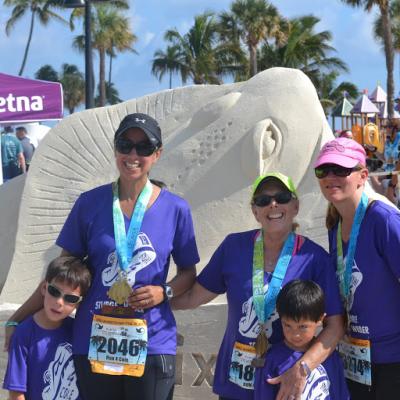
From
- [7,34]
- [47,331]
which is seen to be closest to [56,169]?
[47,331]

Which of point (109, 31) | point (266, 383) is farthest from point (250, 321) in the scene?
point (109, 31)

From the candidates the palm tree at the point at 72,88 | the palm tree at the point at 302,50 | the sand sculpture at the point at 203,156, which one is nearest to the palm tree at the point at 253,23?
the palm tree at the point at 302,50

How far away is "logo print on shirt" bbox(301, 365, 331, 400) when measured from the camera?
7.34ft

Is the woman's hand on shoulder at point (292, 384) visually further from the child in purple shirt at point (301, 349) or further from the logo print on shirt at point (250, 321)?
the logo print on shirt at point (250, 321)

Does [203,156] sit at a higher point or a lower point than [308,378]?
higher

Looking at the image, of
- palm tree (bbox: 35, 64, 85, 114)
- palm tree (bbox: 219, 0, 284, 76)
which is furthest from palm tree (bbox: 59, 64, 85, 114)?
palm tree (bbox: 219, 0, 284, 76)

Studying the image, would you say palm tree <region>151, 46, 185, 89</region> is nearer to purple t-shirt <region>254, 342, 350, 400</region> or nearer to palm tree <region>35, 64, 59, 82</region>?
palm tree <region>35, 64, 59, 82</region>

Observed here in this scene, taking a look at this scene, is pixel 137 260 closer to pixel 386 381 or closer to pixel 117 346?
pixel 117 346

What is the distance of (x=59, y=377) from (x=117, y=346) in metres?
0.29

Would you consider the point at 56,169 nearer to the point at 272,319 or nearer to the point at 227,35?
the point at 272,319

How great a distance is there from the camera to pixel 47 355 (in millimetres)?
2504

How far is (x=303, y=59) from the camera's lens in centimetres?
3070

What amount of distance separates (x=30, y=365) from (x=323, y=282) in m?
1.06

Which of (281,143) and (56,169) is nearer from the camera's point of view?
(281,143)
